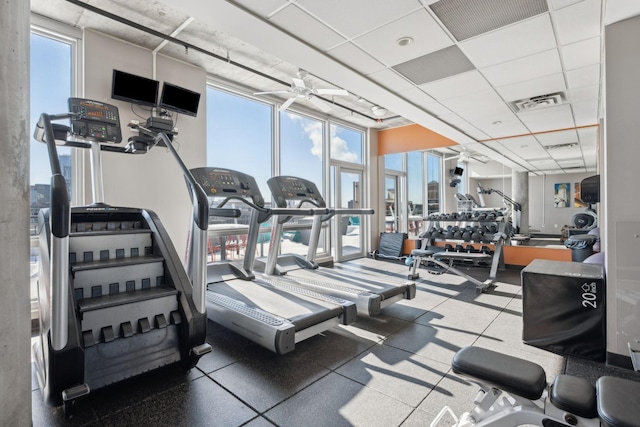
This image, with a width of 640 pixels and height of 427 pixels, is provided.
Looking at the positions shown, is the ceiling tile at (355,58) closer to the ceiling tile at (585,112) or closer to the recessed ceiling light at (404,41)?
the recessed ceiling light at (404,41)

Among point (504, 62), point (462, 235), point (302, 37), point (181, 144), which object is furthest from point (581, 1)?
point (181, 144)

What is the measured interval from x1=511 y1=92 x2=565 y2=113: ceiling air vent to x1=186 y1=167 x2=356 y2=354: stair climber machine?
3.43 meters

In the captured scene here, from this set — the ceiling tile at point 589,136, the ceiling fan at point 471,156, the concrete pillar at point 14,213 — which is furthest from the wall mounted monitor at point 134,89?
the ceiling tile at point 589,136

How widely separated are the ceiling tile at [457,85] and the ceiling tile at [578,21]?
3.14 feet

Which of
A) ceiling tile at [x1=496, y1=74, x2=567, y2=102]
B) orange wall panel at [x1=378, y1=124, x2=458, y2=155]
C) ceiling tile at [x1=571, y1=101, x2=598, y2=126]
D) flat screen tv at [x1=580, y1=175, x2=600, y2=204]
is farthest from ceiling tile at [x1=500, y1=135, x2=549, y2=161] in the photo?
flat screen tv at [x1=580, y1=175, x2=600, y2=204]

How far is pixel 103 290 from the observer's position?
95.2 inches

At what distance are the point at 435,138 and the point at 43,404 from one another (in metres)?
7.56

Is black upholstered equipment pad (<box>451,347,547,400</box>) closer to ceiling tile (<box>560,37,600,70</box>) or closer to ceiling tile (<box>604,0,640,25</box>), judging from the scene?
ceiling tile (<box>604,0,640,25</box>)

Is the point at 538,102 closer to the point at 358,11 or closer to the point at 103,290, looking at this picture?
the point at 358,11

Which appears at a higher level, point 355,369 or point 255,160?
point 255,160

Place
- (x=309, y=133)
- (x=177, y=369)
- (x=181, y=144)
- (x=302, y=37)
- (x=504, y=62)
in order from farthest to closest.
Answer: (x=309, y=133) → (x=181, y=144) → (x=504, y=62) → (x=302, y=37) → (x=177, y=369)

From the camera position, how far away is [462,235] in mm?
6082

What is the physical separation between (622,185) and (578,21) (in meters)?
1.48

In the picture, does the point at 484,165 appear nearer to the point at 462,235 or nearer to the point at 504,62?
the point at 462,235
